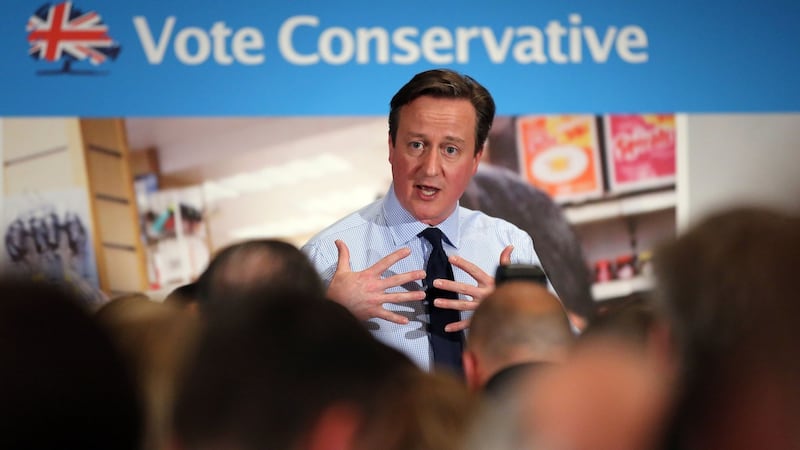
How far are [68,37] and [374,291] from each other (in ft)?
8.32

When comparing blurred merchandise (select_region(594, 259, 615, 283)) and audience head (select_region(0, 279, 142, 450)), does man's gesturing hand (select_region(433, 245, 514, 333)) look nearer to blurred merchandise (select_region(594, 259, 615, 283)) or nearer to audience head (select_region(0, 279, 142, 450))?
blurred merchandise (select_region(594, 259, 615, 283))

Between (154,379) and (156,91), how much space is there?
3666mm

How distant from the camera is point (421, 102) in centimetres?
289

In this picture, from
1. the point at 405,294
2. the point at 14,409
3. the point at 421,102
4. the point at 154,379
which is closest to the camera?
the point at 14,409

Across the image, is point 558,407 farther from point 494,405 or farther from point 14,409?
point 14,409

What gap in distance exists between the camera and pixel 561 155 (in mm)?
4359

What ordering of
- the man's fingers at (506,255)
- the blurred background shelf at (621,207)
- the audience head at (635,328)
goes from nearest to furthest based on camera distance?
the audience head at (635,328) → the man's fingers at (506,255) → the blurred background shelf at (621,207)

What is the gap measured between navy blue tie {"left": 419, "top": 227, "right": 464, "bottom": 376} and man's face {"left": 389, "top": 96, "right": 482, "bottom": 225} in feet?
0.55

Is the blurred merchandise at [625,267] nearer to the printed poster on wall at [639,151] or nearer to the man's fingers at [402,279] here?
the printed poster on wall at [639,151]

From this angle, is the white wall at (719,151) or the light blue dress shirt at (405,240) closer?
the light blue dress shirt at (405,240)

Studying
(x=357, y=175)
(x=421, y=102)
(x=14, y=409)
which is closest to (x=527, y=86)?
(x=357, y=175)

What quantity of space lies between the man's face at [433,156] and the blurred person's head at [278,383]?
2150mm

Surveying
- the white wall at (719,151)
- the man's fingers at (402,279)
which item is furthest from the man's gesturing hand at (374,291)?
the white wall at (719,151)

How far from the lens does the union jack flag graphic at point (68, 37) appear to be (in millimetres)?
4320
